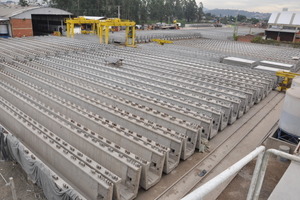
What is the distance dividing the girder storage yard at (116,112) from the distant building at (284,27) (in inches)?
1577

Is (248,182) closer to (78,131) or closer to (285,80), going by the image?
(78,131)

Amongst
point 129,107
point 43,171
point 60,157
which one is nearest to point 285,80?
point 129,107

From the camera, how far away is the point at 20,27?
35094 mm

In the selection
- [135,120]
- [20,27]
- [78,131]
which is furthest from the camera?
[20,27]

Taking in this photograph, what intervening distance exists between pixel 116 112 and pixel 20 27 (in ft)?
111

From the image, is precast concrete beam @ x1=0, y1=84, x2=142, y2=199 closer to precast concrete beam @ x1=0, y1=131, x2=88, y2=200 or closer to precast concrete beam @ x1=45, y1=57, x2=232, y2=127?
precast concrete beam @ x1=0, y1=131, x2=88, y2=200

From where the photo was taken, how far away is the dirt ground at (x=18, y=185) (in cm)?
578

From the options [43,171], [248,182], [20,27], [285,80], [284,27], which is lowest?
[248,182]

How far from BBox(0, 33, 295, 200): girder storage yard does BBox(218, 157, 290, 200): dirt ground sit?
4.81 feet

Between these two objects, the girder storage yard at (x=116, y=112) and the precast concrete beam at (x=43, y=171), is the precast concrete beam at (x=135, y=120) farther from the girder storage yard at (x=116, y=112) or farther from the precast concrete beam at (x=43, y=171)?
the precast concrete beam at (x=43, y=171)

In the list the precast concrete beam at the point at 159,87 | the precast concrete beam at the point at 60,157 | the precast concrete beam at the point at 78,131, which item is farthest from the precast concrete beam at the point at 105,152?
the precast concrete beam at the point at 159,87

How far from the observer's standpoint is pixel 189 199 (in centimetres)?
221

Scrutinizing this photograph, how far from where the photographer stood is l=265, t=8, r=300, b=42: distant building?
4794cm

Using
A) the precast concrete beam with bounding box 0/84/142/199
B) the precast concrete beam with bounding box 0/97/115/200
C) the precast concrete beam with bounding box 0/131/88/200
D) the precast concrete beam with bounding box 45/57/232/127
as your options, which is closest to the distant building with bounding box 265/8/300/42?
the precast concrete beam with bounding box 45/57/232/127
